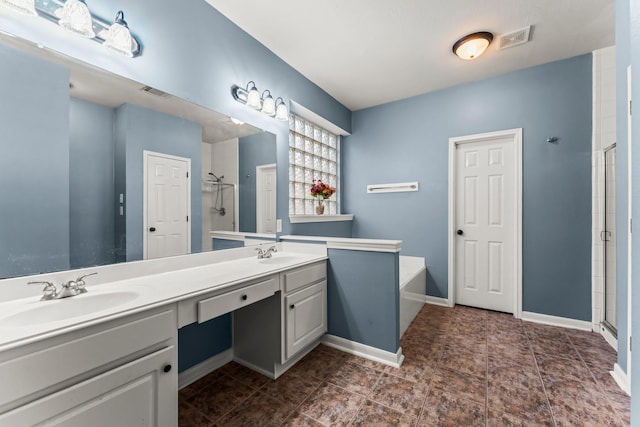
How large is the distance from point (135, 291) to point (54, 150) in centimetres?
74

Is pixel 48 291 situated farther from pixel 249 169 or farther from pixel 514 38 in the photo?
pixel 514 38

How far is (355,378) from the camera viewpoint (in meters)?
1.78

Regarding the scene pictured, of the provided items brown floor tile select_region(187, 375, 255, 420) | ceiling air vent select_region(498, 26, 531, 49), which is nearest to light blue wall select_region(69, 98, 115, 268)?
brown floor tile select_region(187, 375, 255, 420)

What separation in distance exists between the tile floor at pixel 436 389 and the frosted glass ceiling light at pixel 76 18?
204 cm

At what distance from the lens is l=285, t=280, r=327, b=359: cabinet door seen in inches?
70.4

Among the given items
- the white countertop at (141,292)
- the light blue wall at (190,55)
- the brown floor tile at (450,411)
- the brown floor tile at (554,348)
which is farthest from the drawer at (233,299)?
the brown floor tile at (554,348)

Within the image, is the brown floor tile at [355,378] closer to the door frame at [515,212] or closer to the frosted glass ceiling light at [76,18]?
the door frame at [515,212]

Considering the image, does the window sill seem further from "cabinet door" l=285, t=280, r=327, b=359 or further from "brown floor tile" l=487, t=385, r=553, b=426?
"brown floor tile" l=487, t=385, r=553, b=426

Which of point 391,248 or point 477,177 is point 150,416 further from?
point 477,177

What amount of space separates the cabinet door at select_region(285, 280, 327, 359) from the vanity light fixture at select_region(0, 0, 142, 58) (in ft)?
5.64

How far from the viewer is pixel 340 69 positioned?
269 cm

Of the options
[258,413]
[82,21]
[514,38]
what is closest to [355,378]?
[258,413]

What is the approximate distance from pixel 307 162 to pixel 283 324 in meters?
2.05

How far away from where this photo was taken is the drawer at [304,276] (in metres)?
1.78
